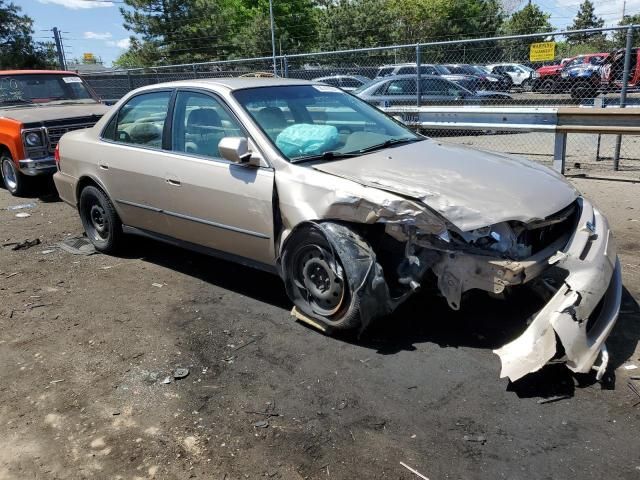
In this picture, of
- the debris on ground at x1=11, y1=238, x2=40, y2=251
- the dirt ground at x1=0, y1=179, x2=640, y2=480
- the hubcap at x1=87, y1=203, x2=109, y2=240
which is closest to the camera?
the dirt ground at x1=0, y1=179, x2=640, y2=480

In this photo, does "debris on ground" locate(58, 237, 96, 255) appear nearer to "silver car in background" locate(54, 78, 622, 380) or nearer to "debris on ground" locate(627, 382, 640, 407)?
"silver car in background" locate(54, 78, 622, 380)

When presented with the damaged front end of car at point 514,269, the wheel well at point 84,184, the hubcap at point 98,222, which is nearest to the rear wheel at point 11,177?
the wheel well at point 84,184

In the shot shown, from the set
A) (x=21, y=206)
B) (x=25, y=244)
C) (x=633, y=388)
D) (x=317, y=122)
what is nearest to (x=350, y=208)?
(x=317, y=122)

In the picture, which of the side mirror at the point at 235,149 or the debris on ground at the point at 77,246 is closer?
the side mirror at the point at 235,149

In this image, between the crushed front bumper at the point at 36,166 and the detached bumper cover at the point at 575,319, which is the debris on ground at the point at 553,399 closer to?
the detached bumper cover at the point at 575,319

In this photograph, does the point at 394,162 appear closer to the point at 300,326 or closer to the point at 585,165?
the point at 300,326

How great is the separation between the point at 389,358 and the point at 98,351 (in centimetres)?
198

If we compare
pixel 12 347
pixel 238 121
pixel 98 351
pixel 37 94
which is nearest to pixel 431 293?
pixel 238 121

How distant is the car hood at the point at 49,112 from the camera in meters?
8.32

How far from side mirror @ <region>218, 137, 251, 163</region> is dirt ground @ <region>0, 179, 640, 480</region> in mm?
1179

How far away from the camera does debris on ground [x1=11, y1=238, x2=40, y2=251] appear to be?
6.34 meters

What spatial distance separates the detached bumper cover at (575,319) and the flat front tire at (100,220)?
152 inches

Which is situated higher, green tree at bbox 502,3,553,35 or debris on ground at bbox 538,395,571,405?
green tree at bbox 502,3,553,35

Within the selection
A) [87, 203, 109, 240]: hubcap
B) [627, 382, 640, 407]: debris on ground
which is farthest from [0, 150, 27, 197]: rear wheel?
[627, 382, 640, 407]: debris on ground
